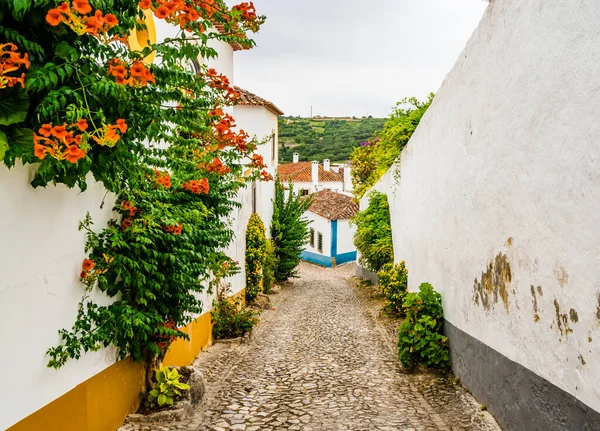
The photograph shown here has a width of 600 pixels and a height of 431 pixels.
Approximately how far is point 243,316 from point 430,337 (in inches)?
149

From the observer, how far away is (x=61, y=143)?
319 centimetres

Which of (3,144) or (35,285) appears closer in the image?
(3,144)

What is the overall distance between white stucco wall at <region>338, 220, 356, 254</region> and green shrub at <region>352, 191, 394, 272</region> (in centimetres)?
1572

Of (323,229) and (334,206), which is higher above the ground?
(334,206)

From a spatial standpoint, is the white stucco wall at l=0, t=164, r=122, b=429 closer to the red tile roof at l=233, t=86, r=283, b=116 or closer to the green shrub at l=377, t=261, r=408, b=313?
the green shrub at l=377, t=261, r=408, b=313

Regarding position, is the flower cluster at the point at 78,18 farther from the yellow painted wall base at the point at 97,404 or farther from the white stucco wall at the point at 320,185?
the white stucco wall at the point at 320,185

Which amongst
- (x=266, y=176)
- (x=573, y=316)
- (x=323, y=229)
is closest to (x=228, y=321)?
(x=266, y=176)

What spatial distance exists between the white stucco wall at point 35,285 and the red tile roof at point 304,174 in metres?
45.5

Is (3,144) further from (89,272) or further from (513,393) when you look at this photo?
(513,393)

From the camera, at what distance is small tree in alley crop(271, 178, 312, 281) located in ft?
66.4

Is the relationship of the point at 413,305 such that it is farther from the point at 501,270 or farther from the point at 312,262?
the point at 312,262

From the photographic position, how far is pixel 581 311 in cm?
366

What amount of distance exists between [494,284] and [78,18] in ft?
14.8

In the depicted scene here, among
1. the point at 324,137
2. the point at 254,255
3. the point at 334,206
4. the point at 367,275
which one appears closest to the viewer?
the point at 254,255
